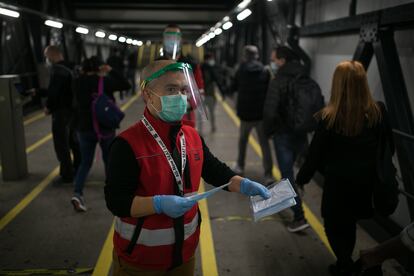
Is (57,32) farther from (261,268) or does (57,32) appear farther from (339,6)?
(261,268)

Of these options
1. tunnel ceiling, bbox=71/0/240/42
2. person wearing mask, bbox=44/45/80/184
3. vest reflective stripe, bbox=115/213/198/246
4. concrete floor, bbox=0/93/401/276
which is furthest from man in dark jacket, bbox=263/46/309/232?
tunnel ceiling, bbox=71/0/240/42

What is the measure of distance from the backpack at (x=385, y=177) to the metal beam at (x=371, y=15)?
1.43m

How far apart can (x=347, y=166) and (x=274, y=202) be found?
1.14 metres

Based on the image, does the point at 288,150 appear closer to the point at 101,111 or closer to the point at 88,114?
the point at 101,111

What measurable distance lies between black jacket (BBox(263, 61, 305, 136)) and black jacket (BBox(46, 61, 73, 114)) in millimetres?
2926

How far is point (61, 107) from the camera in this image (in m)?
5.50

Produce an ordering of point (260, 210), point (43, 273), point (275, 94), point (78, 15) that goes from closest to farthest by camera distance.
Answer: point (260, 210) < point (43, 273) < point (275, 94) < point (78, 15)

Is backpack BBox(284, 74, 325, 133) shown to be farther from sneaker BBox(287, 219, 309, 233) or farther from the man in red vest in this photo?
the man in red vest

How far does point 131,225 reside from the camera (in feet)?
6.19

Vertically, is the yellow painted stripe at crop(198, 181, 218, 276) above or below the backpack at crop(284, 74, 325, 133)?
below

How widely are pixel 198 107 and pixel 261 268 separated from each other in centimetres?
208

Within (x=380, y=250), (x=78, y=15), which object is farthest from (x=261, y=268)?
(x=78, y=15)

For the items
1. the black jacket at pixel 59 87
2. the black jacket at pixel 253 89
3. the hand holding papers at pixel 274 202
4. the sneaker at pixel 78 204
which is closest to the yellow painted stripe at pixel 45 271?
the sneaker at pixel 78 204

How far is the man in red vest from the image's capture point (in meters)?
1.78
